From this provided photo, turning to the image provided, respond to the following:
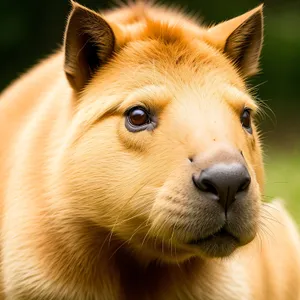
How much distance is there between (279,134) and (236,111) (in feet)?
29.7

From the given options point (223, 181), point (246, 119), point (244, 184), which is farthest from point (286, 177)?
point (223, 181)

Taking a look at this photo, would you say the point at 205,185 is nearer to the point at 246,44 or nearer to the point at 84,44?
the point at 84,44

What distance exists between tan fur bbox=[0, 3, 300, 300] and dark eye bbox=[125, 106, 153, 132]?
0.12 ft

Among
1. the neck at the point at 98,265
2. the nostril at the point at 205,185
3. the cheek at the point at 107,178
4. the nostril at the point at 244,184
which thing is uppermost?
the nostril at the point at 244,184

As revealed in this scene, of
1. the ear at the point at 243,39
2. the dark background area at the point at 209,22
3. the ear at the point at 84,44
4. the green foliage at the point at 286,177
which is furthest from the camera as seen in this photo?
the dark background area at the point at 209,22

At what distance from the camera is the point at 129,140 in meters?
4.11

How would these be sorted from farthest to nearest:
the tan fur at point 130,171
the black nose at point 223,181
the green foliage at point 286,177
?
the green foliage at point 286,177
the tan fur at point 130,171
the black nose at point 223,181

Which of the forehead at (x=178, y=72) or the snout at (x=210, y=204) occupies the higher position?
the forehead at (x=178, y=72)

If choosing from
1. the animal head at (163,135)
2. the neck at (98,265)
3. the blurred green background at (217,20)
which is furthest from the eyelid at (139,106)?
the blurred green background at (217,20)

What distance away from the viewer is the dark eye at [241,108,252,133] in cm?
432

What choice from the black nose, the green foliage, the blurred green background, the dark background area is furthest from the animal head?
the dark background area

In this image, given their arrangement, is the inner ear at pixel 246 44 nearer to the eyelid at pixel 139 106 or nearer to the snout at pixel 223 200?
the eyelid at pixel 139 106

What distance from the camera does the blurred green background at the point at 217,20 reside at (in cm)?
1362

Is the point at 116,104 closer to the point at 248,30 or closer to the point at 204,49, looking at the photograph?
the point at 204,49
